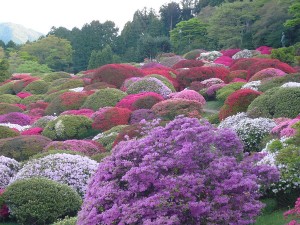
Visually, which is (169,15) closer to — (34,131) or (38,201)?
(34,131)

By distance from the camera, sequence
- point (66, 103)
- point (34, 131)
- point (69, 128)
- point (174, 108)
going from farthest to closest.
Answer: point (66, 103)
point (34, 131)
point (69, 128)
point (174, 108)

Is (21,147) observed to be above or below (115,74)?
below

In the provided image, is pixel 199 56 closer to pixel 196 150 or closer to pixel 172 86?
pixel 172 86

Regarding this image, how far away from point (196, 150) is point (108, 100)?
57.8 ft

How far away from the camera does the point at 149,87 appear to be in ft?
81.9

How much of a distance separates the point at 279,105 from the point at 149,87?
11.7 metres

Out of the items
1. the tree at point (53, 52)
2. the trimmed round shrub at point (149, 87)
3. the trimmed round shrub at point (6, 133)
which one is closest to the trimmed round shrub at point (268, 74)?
the trimmed round shrub at point (149, 87)

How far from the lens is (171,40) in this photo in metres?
60.6

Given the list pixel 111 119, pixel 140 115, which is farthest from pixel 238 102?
pixel 111 119

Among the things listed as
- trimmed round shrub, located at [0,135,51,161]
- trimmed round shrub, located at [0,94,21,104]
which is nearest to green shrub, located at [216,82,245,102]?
trimmed round shrub, located at [0,135,51,161]

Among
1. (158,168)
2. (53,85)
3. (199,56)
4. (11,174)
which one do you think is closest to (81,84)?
(53,85)

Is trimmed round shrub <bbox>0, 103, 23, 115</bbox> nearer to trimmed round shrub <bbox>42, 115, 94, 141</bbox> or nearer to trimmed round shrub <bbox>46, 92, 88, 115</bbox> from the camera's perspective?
trimmed round shrub <bbox>46, 92, 88, 115</bbox>

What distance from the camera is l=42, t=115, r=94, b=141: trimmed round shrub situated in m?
19.5

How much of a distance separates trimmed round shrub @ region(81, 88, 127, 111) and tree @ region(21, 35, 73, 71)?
A: 42.7 m
